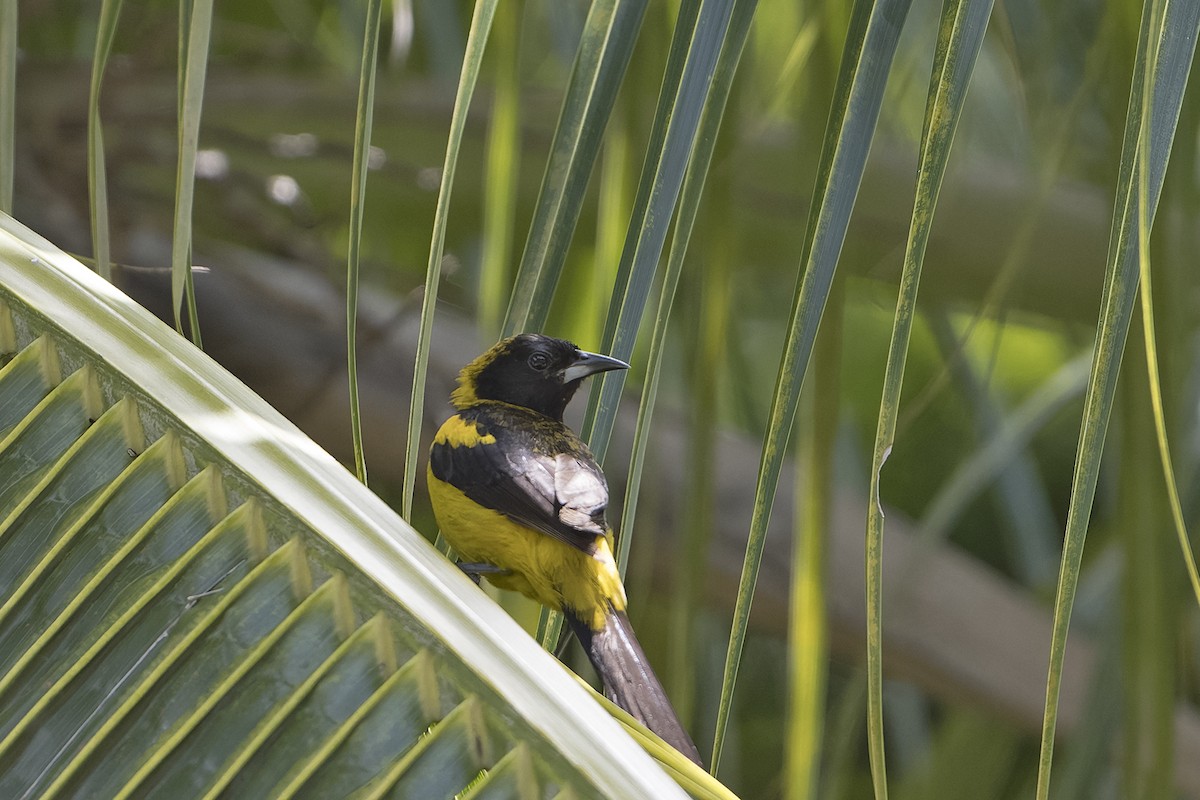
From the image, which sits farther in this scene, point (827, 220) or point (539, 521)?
point (539, 521)

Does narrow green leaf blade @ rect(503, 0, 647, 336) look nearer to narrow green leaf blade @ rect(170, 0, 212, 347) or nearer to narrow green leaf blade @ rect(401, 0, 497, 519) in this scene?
narrow green leaf blade @ rect(401, 0, 497, 519)

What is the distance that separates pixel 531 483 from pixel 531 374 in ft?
1.89

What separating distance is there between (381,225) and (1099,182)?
2.07 m

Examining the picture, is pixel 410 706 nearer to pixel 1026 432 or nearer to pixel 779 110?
pixel 1026 432

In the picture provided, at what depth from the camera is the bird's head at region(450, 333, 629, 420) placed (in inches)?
90.9

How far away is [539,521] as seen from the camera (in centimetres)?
180

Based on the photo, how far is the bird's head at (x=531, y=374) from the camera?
7.57 ft

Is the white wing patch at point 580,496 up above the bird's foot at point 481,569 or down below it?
above

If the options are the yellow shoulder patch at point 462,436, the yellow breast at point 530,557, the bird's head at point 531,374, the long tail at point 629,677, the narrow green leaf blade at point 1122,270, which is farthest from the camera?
the bird's head at point 531,374

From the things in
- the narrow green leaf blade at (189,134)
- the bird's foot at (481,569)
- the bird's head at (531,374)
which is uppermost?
the narrow green leaf blade at (189,134)

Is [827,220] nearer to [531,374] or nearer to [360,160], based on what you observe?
[360,160]

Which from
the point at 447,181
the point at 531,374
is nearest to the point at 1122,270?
the point at 447,181

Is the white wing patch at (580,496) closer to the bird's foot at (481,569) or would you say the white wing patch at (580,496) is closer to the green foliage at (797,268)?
the green foliage at (797,268)

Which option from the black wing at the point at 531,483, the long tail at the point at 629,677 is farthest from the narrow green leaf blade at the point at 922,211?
the black wing at the point at 531,483
